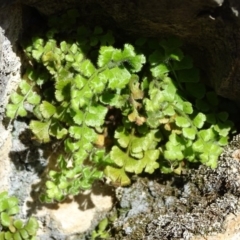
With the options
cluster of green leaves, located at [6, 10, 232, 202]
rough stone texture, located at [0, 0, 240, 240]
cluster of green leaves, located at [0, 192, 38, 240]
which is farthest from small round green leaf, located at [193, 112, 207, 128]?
cluster of green leaves, located at [0, 192, 38, 240]

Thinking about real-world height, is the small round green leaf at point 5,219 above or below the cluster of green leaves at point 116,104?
below

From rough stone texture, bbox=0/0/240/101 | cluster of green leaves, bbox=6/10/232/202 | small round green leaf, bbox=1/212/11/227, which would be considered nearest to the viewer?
A: rough stone texture, bbox=0/0/240/101

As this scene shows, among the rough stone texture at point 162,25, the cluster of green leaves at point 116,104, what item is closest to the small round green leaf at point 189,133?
the cluster of green leaves at point 116,104

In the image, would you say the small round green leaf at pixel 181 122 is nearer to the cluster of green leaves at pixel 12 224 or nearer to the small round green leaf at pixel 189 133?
the small round green leaf at pixel 189 133

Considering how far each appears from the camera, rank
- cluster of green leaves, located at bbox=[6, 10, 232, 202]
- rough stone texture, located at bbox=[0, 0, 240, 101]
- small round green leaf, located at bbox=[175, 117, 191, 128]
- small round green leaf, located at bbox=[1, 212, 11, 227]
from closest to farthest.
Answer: rough stone texture, located at bbox=[0, 0, 240, 101] < cluster of green leaves, located at bbox=[6, 10, 232, 202] < small round green leaf, located at bbox=[175, 117, 191, 128] < small round green leaf, located at bbox=[1, 212, 11, 227]

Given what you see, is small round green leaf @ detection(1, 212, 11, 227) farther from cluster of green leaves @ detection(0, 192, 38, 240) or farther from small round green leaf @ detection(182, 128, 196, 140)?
small round green leaf @ detection(182, 128, 196, 140)

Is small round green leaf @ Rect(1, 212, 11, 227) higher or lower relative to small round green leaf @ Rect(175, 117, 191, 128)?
lower

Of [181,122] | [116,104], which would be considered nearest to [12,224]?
[116,104]
